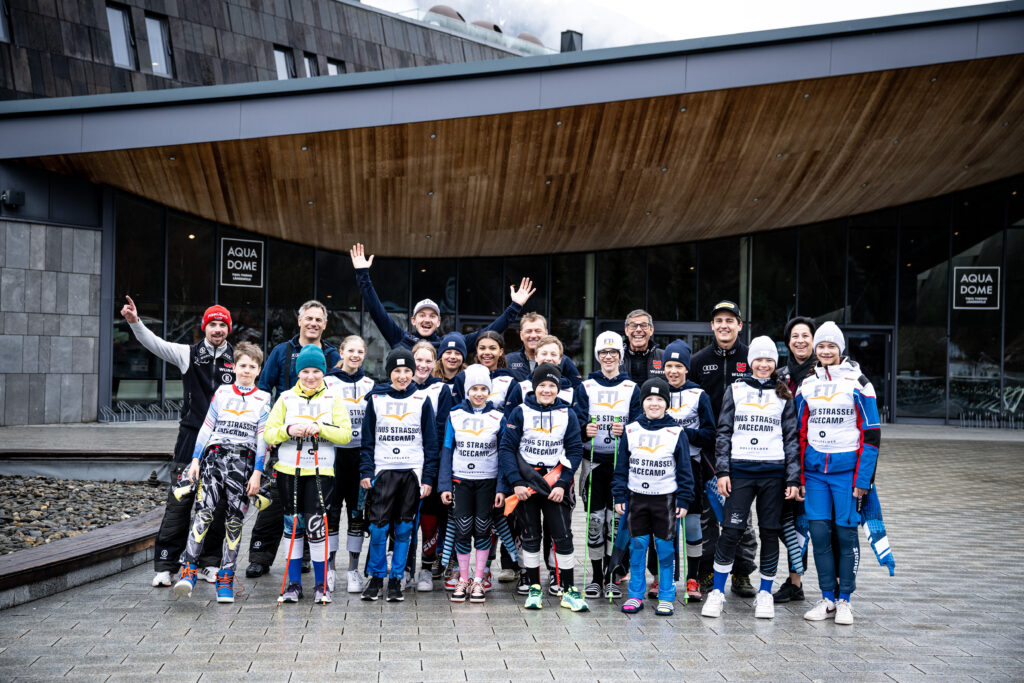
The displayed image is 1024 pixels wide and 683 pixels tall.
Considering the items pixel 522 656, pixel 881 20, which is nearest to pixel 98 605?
pixel 522 656

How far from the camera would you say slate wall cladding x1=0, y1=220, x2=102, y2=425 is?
15.7 m

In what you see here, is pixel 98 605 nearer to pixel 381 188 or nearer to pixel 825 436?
pixel 825 436

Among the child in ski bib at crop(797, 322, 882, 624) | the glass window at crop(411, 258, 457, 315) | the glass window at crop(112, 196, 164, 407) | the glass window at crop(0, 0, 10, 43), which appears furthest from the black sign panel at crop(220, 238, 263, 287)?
the child in ski bib at crop(797, 322, 882, 624)

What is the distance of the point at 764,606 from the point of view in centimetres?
558

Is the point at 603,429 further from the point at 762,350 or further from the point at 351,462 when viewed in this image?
the point at 351,462

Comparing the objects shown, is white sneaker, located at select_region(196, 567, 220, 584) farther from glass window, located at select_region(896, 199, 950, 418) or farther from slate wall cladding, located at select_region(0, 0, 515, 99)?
glass window, located at select_region(896, 199, 950, 418)

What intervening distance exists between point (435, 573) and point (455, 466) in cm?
102

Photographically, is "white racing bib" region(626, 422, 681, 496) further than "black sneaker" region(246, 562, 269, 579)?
No

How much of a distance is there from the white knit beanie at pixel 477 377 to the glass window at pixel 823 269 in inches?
723

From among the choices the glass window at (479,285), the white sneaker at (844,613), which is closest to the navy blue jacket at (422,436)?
the white sneaker at (844,613)

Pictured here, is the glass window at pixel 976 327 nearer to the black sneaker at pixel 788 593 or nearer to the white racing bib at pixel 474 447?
the black sneaker at pixel 788 593

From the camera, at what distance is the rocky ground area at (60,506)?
23.6ft

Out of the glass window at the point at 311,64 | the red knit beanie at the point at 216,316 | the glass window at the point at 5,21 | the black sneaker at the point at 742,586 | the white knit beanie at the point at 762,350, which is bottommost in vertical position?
the black sneaker at the point at 742,586

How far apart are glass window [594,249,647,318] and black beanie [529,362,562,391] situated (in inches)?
680
